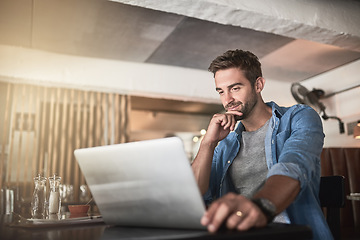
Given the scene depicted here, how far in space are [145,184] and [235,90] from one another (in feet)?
3.36

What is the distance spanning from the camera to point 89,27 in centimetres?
372

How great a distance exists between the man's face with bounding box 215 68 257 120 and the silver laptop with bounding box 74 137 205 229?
941mm

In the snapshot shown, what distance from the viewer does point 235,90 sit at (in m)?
1.68

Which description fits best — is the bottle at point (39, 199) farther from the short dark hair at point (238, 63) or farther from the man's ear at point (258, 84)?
the man's ear at point (258, 84)

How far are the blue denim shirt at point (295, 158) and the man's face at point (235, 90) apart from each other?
0.13 metres

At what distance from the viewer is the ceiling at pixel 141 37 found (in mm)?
3375

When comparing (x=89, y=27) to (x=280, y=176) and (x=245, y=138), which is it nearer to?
(x=245, y=138)

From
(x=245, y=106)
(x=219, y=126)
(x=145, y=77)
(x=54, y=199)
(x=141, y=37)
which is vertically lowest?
(x=54, y=199)

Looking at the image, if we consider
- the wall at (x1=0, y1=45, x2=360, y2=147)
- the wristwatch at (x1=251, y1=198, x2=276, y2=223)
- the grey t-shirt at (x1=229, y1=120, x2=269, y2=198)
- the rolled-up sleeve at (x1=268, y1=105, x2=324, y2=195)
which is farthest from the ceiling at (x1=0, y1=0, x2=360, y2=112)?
the wristwatch at (x1=251, y1=198, x2=276, y2=223)

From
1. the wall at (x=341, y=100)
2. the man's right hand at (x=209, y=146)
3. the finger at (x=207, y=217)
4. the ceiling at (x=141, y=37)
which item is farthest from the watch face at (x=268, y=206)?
the wall at (x=341, y=100)

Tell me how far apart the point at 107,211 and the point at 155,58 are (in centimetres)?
401

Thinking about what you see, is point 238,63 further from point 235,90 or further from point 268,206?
point 268,206

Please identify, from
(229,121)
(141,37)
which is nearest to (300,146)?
(229,121)

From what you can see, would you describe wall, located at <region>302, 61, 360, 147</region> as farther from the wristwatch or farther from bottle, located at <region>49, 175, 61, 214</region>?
the wristwatch
